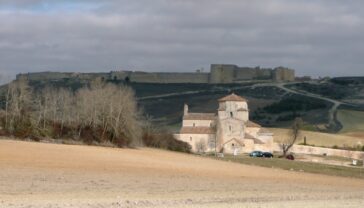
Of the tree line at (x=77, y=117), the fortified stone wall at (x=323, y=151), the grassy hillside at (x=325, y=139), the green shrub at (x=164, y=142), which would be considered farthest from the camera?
the grassy hillside at (x=325, y=139)

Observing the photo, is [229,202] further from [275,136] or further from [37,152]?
[275,136]

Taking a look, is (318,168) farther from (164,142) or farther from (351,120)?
(351,120)

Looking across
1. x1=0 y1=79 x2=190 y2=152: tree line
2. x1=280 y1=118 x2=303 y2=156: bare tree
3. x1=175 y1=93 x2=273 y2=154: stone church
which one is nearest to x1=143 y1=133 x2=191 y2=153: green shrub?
x1=0 y1=79 x2=190 y2=152: tree line

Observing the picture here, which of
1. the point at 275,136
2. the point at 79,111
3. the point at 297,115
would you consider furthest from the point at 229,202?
the point at 297,115

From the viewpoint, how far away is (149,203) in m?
25.1

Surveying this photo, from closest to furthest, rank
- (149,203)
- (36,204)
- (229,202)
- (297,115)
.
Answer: (36,204)
(149,203)
(229,202)
(297,115)

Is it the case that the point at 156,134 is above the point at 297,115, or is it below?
below

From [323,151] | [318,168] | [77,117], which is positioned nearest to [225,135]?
[323,151]

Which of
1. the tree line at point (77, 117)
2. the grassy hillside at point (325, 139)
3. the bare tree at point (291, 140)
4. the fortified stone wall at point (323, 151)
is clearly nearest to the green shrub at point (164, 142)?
the tree line at point (77, 117)

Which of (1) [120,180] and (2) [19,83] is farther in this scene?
(2) [19,83]

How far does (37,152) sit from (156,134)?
40426 millimetres

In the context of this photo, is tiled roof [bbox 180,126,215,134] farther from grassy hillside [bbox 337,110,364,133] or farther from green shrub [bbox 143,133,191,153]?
grassy hillside [bbox 337,110,364,133]

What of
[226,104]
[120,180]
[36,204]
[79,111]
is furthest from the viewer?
[226,104]

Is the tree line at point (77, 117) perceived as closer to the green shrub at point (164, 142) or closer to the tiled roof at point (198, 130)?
the green shrub at point (164, 142)
